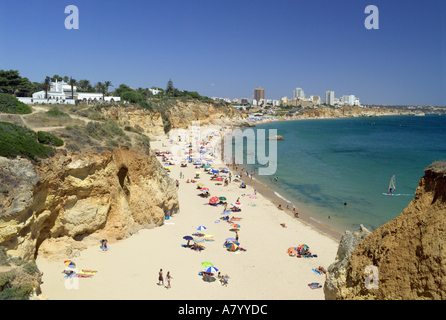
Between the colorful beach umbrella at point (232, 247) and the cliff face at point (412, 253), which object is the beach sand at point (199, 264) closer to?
the colorful beach umbrella at point (232, 247)

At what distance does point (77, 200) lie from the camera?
1327 cm

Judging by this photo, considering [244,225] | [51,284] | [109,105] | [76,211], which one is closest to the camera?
[51,284]

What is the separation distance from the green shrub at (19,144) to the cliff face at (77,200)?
0.38m

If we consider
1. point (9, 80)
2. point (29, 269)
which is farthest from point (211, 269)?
point (9, 80)

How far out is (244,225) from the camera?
19750 mm

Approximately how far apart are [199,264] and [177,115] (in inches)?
2198

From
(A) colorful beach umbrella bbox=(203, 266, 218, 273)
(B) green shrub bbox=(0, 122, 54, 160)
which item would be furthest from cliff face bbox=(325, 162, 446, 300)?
(B) green shrub bbox=(0, 122, 54, 160)

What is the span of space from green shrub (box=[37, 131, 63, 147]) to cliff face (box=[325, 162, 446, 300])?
12.6 meters

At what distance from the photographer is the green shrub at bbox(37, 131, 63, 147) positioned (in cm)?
1285

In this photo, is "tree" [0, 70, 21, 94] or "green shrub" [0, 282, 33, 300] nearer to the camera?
"green shrub" [0, 282, 33, 300]

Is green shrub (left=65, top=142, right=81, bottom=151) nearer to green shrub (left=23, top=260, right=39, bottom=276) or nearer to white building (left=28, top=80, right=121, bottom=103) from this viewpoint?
green shrub (left=23, top=260, right=39, bottom=276)
